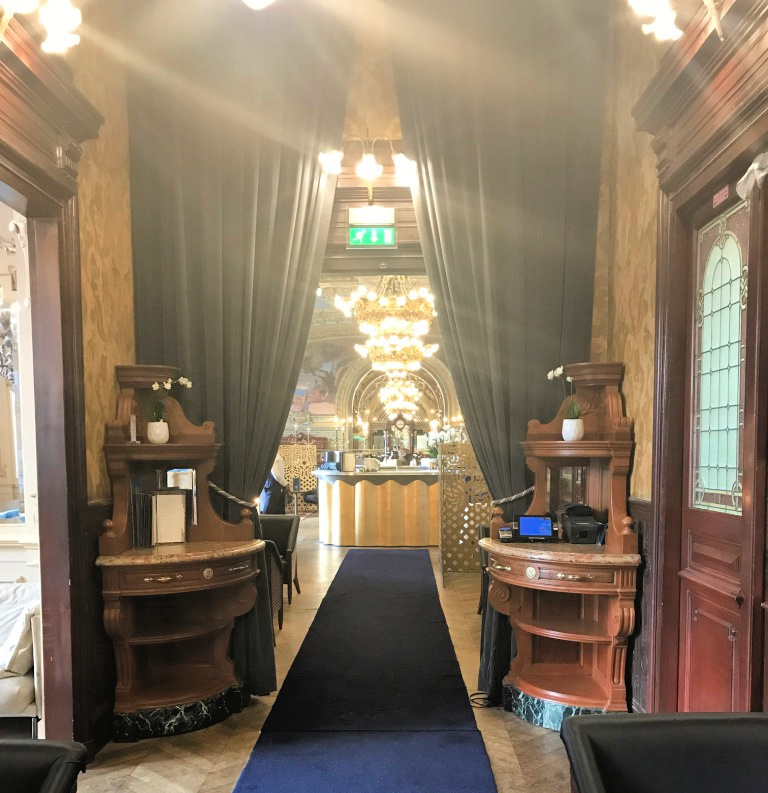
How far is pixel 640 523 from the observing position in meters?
3.41

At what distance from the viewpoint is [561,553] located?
336 centimetres

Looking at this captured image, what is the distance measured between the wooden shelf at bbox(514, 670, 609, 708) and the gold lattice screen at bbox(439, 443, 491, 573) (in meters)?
3.27

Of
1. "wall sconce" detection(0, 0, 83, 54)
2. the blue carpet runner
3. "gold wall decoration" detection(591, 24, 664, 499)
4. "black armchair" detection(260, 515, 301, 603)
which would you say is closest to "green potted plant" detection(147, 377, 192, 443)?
the blue carpet runner

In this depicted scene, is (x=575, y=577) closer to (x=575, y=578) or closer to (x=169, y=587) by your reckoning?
(x=575, y=578)

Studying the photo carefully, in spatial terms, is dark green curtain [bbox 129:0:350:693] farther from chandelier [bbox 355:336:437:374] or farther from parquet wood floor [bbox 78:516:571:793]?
chandelier [bbox 355:336:437:374]

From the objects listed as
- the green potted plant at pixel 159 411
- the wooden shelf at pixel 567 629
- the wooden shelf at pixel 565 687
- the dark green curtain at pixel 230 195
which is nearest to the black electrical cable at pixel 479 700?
the wooden shelf at pixel 565 687

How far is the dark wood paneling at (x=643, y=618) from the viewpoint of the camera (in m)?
3.22

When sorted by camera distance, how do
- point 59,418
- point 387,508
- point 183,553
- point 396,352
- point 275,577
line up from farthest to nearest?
1. point 396,352
2. point 387,508
3. point 275,577
4. point 183,553
5. point 59,418

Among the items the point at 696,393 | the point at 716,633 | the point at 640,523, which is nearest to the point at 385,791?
the point at 716,633

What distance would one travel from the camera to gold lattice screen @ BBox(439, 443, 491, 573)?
7059 millimetres

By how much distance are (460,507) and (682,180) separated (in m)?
4.84

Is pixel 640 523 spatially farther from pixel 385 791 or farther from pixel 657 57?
pixel 657 57

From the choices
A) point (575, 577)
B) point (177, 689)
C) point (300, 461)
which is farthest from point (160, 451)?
point (300, 461)

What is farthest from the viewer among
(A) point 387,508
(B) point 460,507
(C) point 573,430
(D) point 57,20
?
(A) point 387,508
